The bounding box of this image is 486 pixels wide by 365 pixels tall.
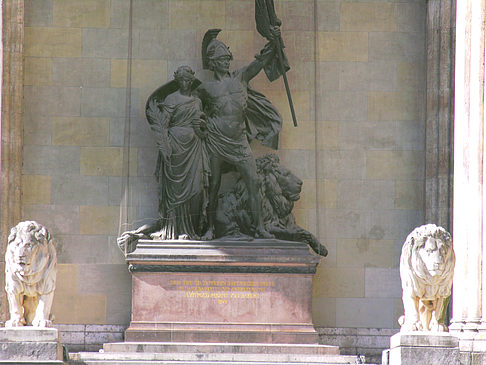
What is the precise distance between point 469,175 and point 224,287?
452cm

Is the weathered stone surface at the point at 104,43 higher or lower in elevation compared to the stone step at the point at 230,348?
higher

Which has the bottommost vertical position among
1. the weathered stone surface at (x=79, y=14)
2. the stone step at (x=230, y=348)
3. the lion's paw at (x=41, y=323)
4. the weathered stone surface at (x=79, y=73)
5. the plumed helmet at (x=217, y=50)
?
the stone step at (x=230, y=348)

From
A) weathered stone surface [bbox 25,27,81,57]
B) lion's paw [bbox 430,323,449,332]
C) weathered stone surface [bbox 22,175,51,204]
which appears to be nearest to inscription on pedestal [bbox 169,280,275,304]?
weathered stone surface [bbox 22,175,51,204]

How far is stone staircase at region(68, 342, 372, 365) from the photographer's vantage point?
1928 centimetres

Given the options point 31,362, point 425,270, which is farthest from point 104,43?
point 425,270

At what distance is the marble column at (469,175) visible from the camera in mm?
19547

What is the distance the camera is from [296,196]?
2172cm

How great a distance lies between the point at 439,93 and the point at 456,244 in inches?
129

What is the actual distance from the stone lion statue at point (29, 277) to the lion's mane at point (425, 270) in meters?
5.30

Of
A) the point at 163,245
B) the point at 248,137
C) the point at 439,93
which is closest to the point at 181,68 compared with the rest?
the point at 248,137

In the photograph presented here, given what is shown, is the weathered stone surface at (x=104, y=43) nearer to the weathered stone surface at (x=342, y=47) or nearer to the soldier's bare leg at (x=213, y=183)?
the soldier's bare leg at (x=213, y=183)

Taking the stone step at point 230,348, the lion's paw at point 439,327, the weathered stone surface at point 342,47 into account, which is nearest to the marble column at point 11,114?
the stone step at point 230,348

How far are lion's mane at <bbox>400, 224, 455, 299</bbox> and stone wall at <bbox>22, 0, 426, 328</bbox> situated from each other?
3.70 m

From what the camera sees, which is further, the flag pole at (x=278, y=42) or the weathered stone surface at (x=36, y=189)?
the weathered stone surface at (x=36, y=189)
